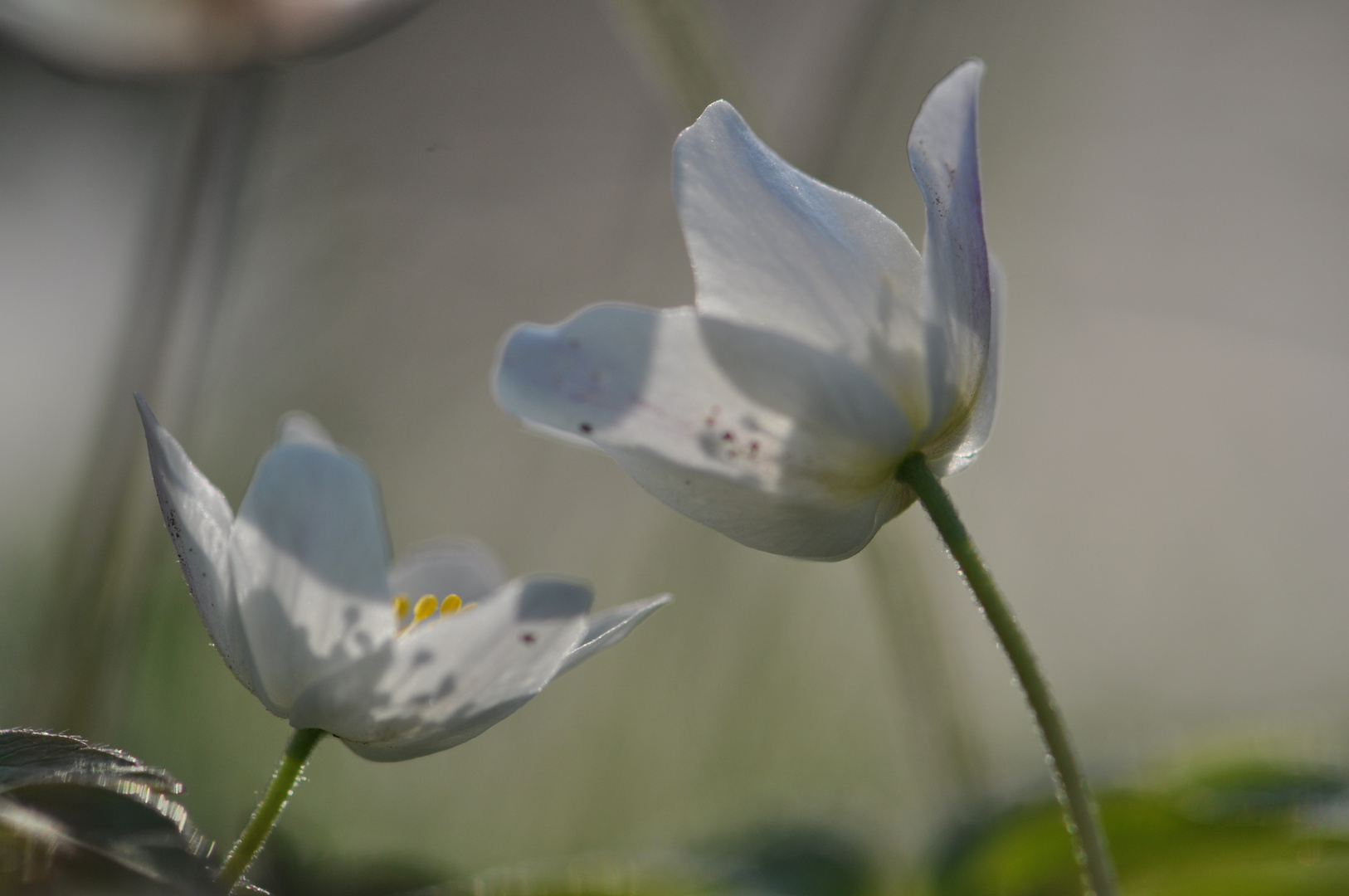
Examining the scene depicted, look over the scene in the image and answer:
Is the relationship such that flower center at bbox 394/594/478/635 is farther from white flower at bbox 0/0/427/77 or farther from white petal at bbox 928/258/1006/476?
white flower at bbox 0/0/427/77

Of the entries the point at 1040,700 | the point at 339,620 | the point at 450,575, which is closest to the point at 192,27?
the point at 450,575

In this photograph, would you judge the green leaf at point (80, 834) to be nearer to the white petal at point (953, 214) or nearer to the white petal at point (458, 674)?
the white petal at point (458, 674)

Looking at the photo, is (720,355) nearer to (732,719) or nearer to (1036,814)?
(1036,814)

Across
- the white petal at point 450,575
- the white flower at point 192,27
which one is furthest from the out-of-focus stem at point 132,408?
the white petal at point 450,575

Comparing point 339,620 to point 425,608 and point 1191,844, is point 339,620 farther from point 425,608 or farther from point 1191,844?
point 1191,844

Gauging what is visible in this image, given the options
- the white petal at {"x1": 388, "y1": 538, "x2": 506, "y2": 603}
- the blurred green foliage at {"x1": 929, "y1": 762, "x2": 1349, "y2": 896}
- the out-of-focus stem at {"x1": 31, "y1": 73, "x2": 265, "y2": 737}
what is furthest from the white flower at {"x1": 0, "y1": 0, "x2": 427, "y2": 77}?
the blurred green foliage at {"x1": 929, "y1": 762, "x2": 1349, "y2": 896}

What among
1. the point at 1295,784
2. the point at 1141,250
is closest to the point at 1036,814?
the point at 1295,784

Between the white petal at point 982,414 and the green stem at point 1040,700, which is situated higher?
the white petal at point 982,414

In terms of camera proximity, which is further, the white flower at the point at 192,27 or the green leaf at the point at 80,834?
the white flower at the point at 192,27
